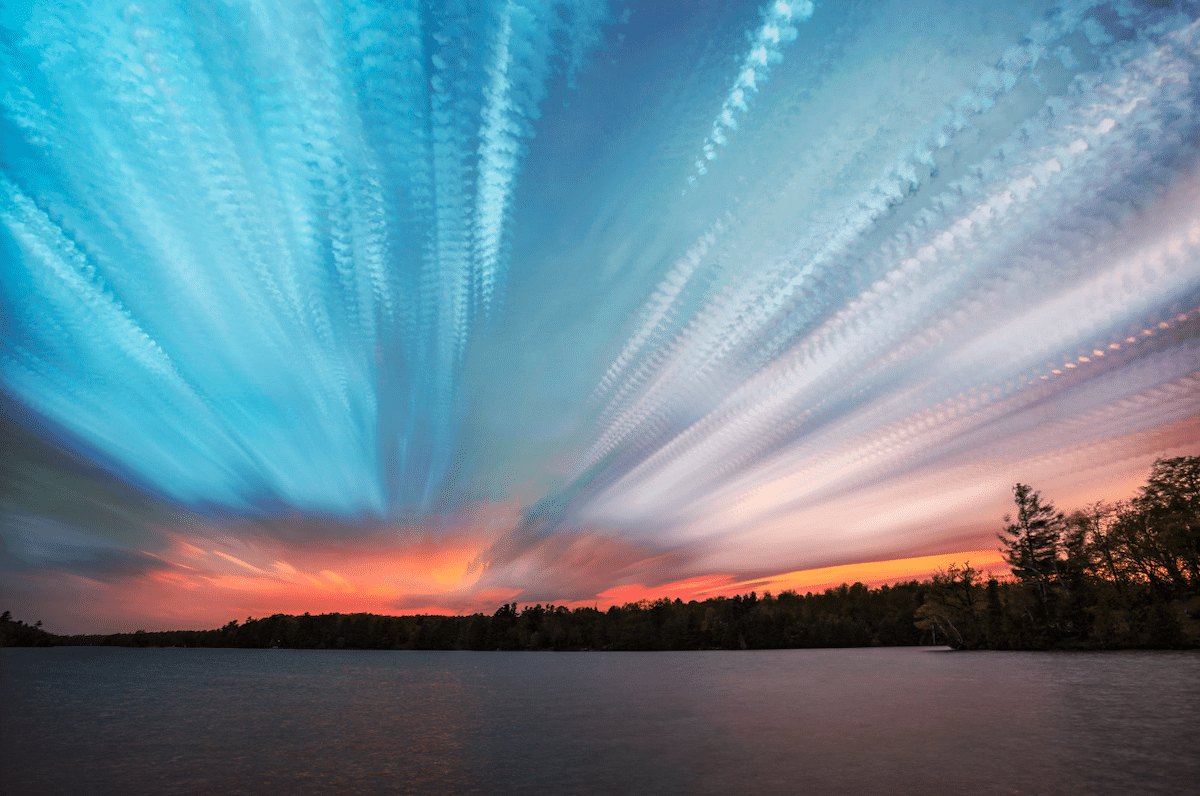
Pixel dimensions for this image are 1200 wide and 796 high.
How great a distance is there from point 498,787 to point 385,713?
102 feet

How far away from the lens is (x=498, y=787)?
20328 mm

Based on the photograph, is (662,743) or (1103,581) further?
(1103,581)

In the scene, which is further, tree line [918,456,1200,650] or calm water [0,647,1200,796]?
tree line [918,456,1200,650]

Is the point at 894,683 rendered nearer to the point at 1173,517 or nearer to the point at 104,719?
the point at 1173,517

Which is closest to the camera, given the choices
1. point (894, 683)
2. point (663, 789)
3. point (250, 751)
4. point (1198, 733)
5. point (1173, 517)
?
point (663, 789)

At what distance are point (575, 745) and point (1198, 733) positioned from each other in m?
28.1

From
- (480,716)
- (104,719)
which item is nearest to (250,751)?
(480,716)

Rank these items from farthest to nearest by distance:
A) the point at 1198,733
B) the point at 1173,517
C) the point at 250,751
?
1. the point at 1173,517
2. the point at 250,751
3. the point at 1198,733

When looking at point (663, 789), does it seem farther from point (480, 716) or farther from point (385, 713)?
point (385, 713)

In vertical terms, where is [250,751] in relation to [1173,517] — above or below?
below

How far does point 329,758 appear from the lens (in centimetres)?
2684

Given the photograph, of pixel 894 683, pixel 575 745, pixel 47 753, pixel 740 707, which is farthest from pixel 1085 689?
pixel 47 753

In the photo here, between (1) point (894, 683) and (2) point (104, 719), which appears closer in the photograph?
(2) point (104, 719)

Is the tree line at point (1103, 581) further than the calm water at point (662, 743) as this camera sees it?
Yes
